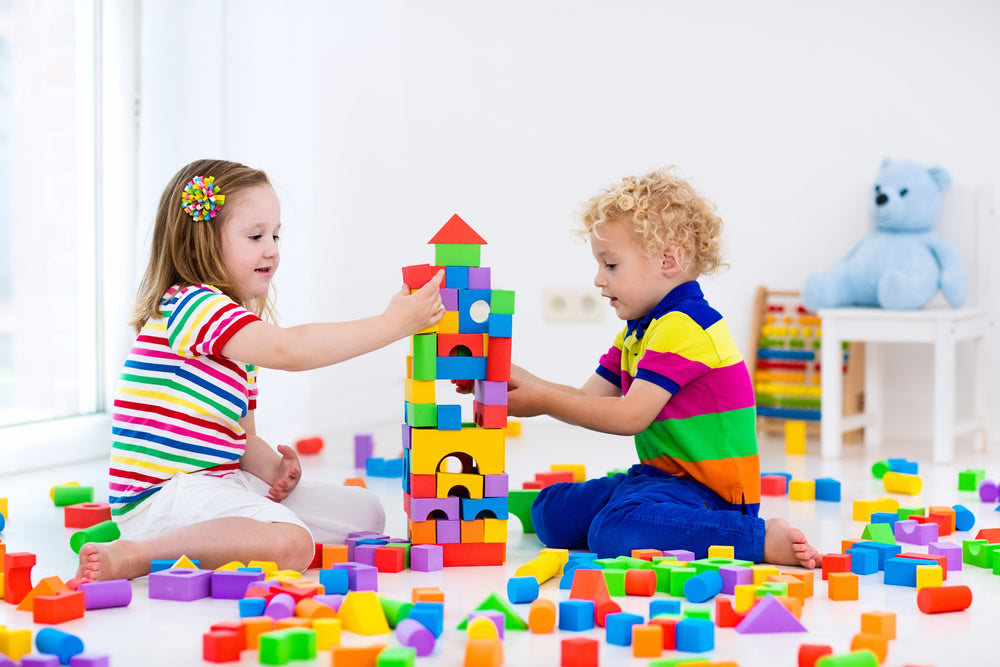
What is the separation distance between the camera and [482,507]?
67.6 inches

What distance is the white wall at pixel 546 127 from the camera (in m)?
3.10

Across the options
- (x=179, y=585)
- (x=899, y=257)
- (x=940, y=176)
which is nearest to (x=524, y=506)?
(x=179, y=585)

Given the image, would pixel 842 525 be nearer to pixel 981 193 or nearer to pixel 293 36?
pixel 981 193

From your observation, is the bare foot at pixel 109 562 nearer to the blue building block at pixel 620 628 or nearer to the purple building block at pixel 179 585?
the purple building block at pixel 179 585

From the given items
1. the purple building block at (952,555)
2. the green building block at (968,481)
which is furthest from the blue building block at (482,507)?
the green building block at (968,481)

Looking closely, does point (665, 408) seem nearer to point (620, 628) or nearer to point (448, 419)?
point (448, 419)

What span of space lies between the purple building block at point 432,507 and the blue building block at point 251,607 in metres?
0.40

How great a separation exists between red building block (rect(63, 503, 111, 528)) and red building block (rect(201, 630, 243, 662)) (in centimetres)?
85

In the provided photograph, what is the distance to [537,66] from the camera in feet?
12.1

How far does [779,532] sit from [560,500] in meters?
0.37

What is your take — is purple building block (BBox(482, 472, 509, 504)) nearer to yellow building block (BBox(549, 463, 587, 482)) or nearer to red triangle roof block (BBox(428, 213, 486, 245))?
red triangle roof block (BBox(428, 213, 486, 245))

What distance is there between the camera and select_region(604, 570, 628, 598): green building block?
1497 millimetres

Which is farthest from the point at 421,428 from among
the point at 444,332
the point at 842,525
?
the point at 842,525

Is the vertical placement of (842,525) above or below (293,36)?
below
